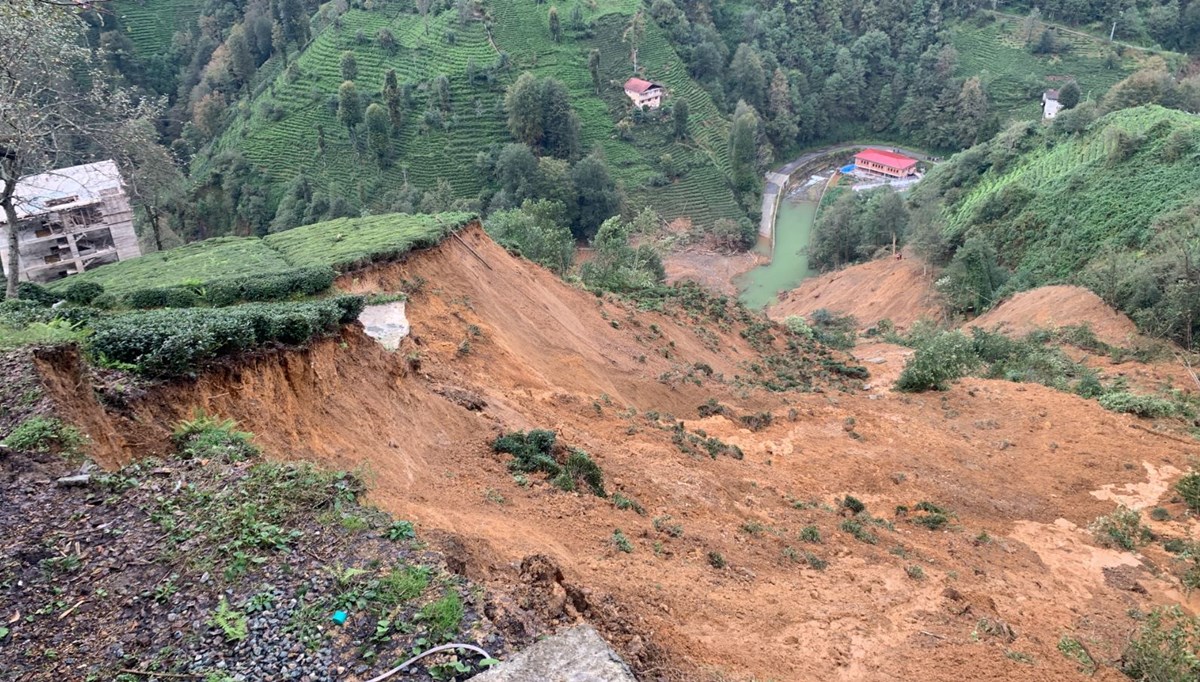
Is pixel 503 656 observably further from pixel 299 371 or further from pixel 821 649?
pixel 299 371

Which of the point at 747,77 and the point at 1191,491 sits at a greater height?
the point at 747,77

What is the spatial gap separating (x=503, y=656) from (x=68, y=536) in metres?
4.30

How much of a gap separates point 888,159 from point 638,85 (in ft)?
73.4

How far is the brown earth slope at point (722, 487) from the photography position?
364 inches

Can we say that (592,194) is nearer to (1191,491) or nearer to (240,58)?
(240,58)

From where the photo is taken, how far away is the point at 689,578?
10.5 m

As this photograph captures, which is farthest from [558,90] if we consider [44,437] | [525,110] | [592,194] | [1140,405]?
[44,437]

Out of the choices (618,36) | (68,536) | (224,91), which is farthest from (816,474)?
(224,91)

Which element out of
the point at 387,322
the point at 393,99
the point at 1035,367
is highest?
the point at 393,99

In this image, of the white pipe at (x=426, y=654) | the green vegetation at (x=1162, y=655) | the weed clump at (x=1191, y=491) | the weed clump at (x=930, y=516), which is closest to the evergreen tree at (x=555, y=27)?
the weed clump at (x=930, y=516)

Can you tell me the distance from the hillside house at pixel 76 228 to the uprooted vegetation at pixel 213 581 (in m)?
25.2

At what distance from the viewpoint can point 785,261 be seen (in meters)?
54.1

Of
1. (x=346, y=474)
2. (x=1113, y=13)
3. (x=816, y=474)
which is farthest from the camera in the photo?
(x=1113, y=13)

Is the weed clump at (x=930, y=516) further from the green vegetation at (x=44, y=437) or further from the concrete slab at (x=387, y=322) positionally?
the green vegetation at (x=44, y=437)
